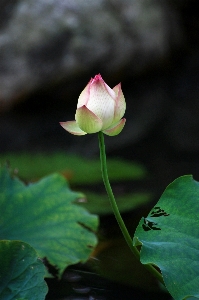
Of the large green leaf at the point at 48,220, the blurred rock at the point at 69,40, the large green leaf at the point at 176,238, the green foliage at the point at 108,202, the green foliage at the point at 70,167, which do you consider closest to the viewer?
the large green leaf at the point at 176,238

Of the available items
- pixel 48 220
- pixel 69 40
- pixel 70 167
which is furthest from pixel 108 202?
pixel 69 40

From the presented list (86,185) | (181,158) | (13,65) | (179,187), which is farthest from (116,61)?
(179,187)

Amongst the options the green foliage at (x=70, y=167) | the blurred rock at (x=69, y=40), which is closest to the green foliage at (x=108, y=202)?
the green foliage at (x=70, y=167)

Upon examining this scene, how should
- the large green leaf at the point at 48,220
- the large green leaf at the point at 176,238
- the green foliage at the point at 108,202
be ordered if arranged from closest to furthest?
the large green leaf at the point at 176,238
the large green leaf at the point at 48,220
the green foliage at the point at 108,202

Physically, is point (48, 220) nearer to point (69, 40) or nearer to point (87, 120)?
point (87, 120)

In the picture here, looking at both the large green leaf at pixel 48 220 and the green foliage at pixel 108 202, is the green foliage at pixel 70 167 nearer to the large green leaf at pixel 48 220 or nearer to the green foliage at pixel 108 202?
the green foliage at pixel 108 202

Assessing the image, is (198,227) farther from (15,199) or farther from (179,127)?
(179,127)
